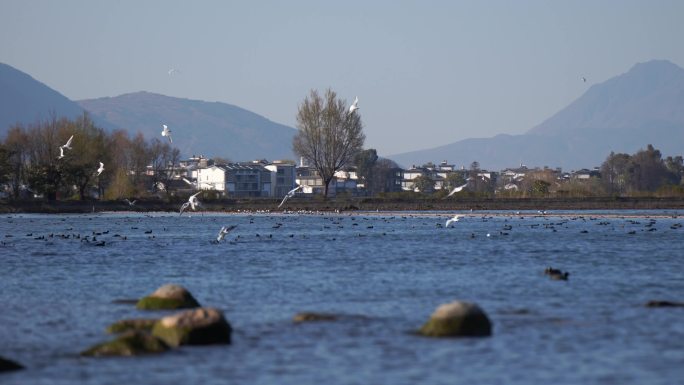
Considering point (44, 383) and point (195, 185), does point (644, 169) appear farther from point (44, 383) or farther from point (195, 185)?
point (44, 383)

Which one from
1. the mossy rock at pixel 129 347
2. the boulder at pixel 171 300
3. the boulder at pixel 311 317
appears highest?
the boulder at pixel 171 300

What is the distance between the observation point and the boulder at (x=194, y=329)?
20178 millimetres

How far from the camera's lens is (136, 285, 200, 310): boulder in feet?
81.4

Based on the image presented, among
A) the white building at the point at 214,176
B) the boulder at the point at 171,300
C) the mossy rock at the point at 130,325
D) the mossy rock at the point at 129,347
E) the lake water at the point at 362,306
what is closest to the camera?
the lake water at the point at 362,306

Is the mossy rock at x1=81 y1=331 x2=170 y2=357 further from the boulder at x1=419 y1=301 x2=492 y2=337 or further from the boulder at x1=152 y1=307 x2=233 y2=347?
the boulder at x1=419 y1=301 x2=492 y2=337

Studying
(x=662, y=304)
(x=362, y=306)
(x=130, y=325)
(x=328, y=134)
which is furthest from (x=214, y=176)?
(x=130, y=325)

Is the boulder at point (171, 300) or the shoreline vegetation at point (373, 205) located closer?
the boulder at point (171, 300)

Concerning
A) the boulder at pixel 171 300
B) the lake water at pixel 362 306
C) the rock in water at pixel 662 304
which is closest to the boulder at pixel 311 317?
the lake water at pixel 362 306

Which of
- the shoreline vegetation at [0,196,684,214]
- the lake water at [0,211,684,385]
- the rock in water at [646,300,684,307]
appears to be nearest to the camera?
the lake water at [0,211,684,385]

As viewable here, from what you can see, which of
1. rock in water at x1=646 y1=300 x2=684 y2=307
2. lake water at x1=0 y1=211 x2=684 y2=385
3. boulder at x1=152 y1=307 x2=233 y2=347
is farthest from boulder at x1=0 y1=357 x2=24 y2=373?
rock in water at x1=646 y1=300 x2=684 y2=307

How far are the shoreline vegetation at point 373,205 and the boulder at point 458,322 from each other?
3281 inches

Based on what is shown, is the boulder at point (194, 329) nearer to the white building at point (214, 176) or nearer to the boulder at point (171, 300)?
the boulder at point (171, 300)

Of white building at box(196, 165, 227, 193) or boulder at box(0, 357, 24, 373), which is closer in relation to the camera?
boulder at box(0, 357, 24, 373)

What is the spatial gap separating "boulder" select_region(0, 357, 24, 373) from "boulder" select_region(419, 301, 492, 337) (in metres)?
7.15
